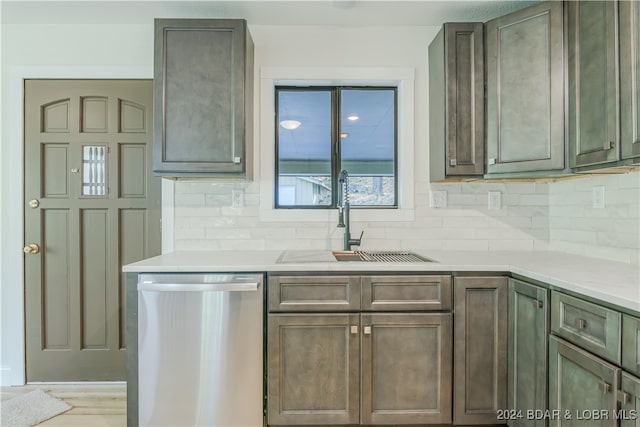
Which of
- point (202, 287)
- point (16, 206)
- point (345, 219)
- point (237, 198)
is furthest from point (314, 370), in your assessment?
point (16, 206)

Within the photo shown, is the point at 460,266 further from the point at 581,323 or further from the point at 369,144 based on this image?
the point at 369,144

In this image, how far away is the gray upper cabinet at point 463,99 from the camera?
87.8 inches

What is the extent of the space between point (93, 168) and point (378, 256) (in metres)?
2.00

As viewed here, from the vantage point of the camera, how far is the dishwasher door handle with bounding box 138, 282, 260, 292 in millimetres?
1860

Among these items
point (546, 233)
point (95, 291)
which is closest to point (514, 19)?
point (546, 233)

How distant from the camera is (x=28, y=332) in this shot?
2580 millimetres

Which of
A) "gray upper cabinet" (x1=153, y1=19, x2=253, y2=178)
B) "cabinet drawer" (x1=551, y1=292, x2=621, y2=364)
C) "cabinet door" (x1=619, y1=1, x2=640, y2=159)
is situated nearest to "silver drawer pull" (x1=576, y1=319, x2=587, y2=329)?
"cabinet drawer" (x1=551, y1=292, x2=621, y2=364)

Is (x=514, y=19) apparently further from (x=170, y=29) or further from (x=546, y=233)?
(x=170, y=29)

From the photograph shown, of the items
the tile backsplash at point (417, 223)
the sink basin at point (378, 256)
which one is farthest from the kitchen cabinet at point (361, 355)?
the tile backsplash at point (417, 223)

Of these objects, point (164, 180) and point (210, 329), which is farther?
point (164, 180)

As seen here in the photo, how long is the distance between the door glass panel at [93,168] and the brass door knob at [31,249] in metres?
0.48

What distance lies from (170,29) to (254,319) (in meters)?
1.69

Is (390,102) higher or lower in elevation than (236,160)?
higher

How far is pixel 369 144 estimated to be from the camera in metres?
2.72
